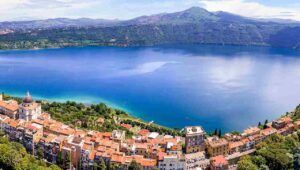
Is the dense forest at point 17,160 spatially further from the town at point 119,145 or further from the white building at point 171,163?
the white building at point 171,163

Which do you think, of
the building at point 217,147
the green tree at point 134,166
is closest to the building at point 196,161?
Answer: the building at point 217,147

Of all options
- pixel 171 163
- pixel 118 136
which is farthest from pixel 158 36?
pixel 171 163

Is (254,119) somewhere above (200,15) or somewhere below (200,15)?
below

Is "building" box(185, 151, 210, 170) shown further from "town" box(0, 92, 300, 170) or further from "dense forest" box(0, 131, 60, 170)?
"dense forest" box(0, 131, 60, 170)

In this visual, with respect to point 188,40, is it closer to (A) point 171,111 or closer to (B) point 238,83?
(B) point 238,83

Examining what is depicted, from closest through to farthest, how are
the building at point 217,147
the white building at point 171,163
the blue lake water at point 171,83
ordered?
the white building at point 171,163 → the building at point 217,147 → the blue lake water at point 171,83

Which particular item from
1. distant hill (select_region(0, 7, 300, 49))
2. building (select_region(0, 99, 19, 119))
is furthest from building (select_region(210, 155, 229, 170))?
distant hill (select_region(0, 7, 300, 49))

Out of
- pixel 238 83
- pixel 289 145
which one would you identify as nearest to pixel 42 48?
pixel 238 83

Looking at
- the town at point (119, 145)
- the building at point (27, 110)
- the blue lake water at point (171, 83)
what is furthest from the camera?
the blue lake water at point (171, 83)
